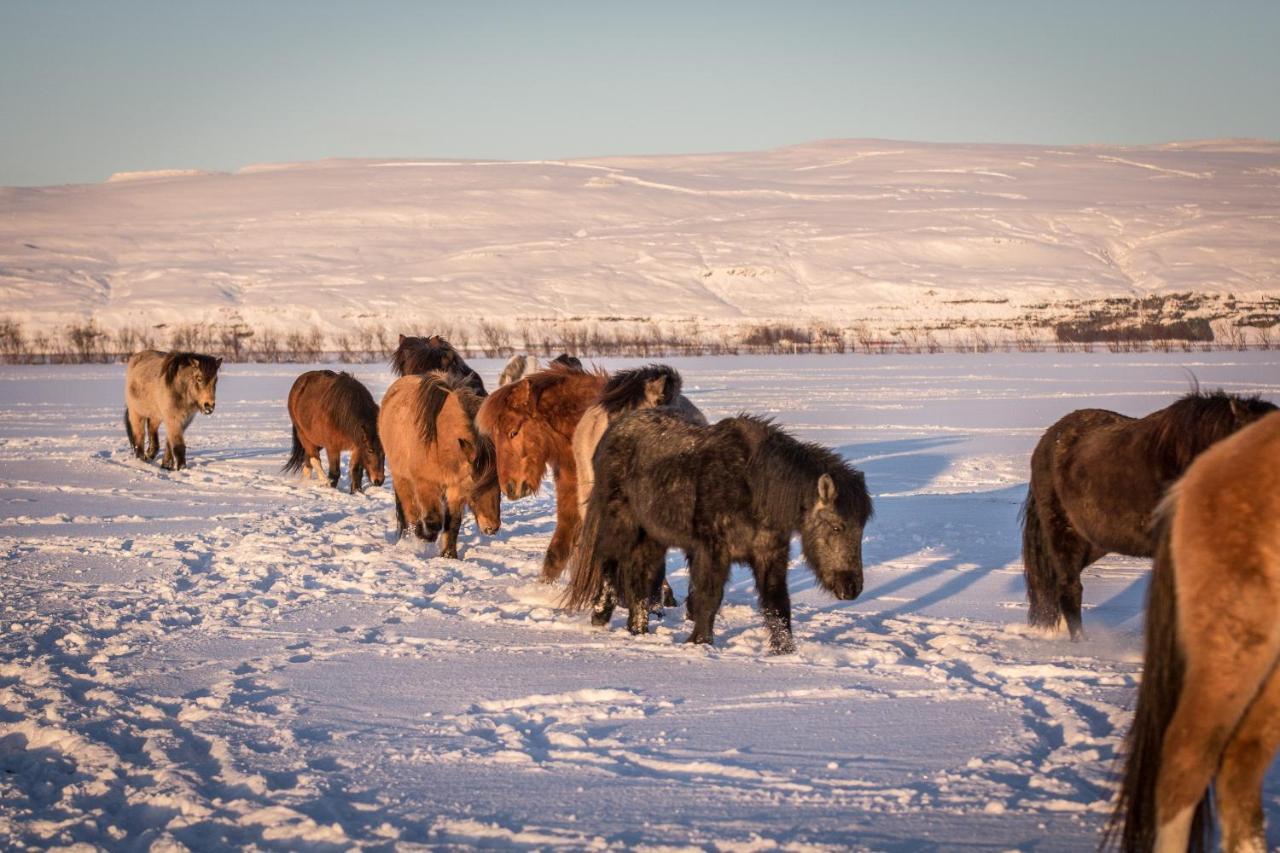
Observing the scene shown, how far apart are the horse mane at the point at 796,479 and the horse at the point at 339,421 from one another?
759 cm

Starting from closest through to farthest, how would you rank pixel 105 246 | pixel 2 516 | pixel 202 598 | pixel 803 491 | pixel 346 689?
1. pixel 346 689
2. pixel 803 491
3. pixel 202 598
4. pixel 2 516
5. pixel 105 246

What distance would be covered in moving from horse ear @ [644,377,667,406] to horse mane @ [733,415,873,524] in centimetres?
143

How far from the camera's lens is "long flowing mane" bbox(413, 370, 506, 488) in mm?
9391

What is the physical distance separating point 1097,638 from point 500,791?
4.04 metres

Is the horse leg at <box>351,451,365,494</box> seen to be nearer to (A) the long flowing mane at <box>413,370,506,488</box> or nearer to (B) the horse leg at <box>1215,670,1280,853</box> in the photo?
Result: (A) the long flowing mane at <box>413,370,506,488</box>

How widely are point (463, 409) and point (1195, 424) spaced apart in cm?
556

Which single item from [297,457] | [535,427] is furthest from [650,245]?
[535,427]

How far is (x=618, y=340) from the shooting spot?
153ft

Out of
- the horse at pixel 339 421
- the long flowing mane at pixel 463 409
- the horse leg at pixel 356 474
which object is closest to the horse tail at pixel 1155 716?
the long flowing mane at pixel 463 409

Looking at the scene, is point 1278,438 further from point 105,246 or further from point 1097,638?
point 105,246

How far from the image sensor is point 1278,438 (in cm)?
330

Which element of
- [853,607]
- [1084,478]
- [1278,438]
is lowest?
[853,607]

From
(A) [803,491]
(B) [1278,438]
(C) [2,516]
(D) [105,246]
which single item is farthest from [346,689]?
(D) [105,246]

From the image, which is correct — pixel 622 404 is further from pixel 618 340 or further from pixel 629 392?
pixel 618 340
